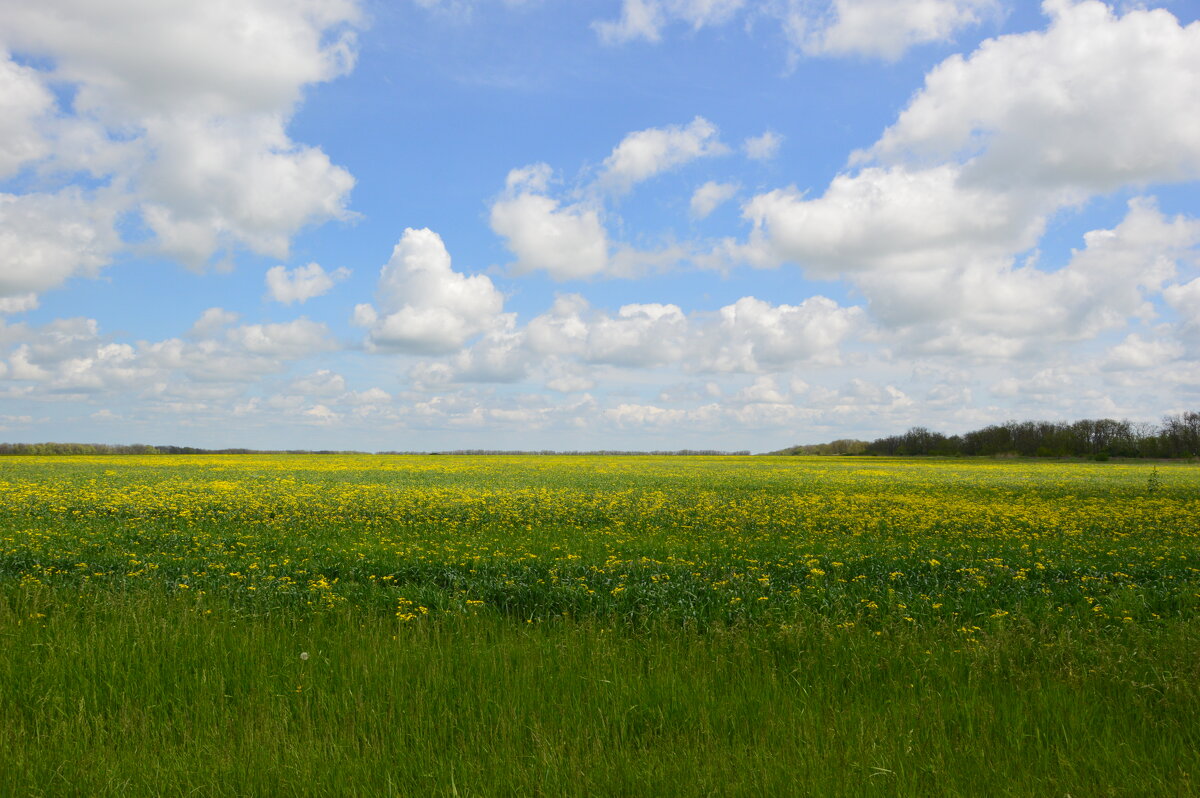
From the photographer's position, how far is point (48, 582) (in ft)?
36.8

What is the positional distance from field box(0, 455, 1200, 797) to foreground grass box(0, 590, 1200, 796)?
3cm

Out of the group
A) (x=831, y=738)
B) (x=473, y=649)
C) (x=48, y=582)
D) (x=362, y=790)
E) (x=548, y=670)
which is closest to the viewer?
(x=362, y=790)

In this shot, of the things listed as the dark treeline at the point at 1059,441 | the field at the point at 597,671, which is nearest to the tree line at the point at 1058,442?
the dark treeline at the point at 1059,441

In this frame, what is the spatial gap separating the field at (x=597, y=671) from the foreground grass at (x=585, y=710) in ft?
0.10

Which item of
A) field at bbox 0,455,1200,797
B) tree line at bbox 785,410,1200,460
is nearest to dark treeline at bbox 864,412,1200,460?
tree line at bbox 785,410,1200,460

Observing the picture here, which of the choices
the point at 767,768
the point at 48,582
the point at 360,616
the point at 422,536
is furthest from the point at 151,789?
the point at 422,536

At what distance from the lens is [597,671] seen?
6.72 m

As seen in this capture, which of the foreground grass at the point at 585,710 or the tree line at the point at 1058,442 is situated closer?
the foreground grass at the point at 585,710

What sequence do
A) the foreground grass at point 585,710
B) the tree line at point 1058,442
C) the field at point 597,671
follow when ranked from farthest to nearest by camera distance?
the tree line at point 1058,442
the field at point 597,671
the foreground grass at point 585,710

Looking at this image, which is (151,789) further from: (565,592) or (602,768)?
(565,592)

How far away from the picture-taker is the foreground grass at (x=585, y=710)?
15.4 feet

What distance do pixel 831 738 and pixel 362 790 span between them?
337cm

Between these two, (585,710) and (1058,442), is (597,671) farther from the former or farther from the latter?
(1058,442)

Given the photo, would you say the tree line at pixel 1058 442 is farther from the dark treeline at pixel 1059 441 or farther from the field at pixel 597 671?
the field at pixel 597 671
